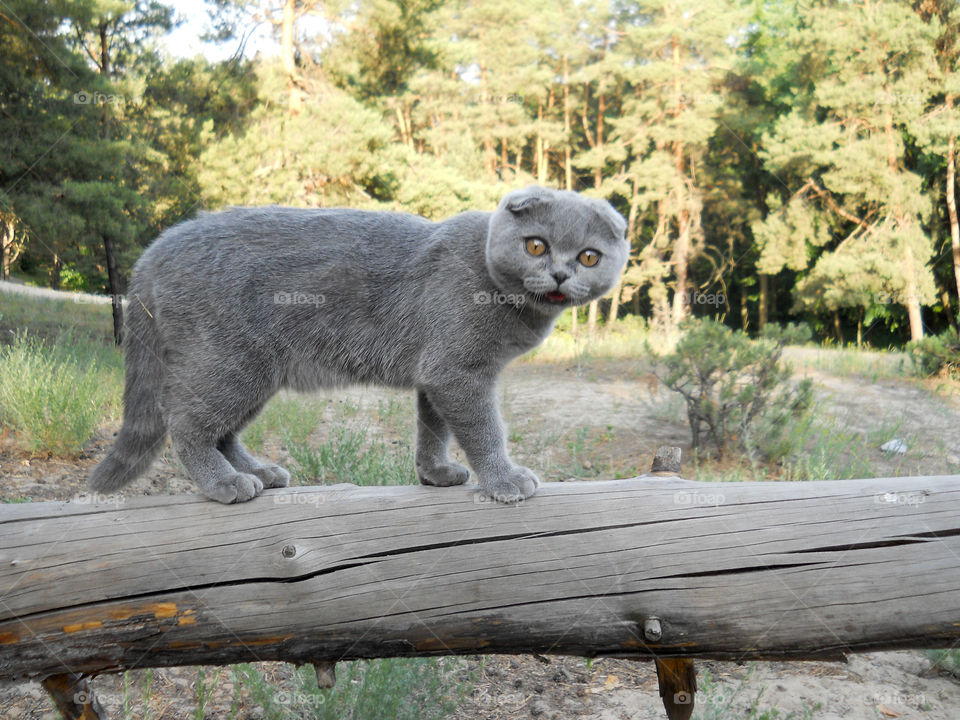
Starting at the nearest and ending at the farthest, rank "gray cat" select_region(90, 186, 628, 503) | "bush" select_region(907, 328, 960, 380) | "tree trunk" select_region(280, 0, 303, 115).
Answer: "gray cat" select_region(90, 186, 628, 503), "bush" select_region(907, 328, 960, 380), "tree trunk" select_region(280, 0, 303, 115)

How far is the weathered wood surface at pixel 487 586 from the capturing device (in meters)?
1.73

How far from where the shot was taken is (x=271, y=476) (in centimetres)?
241

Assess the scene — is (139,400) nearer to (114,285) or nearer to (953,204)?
(114,285)

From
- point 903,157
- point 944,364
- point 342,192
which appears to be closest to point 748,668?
point 944,364

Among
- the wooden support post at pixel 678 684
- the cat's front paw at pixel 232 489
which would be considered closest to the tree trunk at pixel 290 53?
the cat's front paw at pixel 232 489

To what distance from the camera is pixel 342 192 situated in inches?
360

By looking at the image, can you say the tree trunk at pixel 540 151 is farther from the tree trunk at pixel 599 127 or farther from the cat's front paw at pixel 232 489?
the cat's front paw at pixel 232 489

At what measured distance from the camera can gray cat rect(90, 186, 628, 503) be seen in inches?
84.7

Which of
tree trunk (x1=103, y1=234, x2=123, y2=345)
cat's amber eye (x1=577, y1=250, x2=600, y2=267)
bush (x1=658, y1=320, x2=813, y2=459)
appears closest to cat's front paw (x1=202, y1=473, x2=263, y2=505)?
cat's amber eye (x1=577, y1=250, x2=600, y2=267)

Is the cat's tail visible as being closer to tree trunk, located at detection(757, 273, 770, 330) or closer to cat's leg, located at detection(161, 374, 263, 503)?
cat's leg, located at detection(161, 374, 263, 503)

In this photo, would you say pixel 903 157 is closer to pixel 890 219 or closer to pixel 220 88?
pixel 890 219

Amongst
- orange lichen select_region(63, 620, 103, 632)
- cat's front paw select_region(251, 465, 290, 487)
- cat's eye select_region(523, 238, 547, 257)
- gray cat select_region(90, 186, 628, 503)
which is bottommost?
orange lichen select_region(63, 620, 103, 632)

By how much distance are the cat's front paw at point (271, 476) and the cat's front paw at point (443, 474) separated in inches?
19.8

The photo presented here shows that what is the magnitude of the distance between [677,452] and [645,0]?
536 inches
